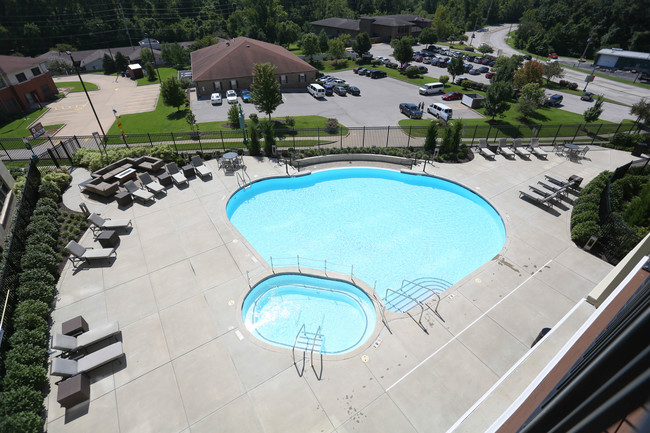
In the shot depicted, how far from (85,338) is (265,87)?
24818 mm

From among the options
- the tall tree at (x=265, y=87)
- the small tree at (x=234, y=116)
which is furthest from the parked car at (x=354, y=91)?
the small tree at (x=234, y=116)

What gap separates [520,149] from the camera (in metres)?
25.0

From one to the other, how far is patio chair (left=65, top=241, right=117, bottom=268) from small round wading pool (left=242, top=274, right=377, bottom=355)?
7552 millimetres

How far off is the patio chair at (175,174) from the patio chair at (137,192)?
1.77 meters

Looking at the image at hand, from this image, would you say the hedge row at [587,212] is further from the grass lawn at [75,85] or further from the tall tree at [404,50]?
the grass lawn at [75,85]

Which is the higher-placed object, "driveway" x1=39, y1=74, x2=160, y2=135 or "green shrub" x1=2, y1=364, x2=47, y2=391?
"green shrub" x1=2, y1=364, x2=47, y2=391

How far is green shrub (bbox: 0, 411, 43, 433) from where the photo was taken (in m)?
8.31

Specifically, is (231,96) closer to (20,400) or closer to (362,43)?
(362,43)

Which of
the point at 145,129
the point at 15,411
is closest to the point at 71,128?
the point at 145,129

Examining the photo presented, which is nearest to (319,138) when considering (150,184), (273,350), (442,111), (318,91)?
(150,184)

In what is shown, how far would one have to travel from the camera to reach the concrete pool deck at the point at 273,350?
9.54 m

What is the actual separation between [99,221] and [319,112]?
89.7 ft

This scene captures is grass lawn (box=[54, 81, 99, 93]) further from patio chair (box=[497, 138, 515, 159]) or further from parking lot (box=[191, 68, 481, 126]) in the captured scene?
A: patio chair (box=[497, 138, 515, 159])

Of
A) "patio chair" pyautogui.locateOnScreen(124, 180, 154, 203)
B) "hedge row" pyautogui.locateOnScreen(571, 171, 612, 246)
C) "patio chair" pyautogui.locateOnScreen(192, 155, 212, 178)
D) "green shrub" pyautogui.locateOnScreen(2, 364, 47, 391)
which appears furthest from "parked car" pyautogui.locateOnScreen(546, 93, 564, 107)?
"green shrub" pyautogui.locateOnScreen(2, 364, 47, 391)
